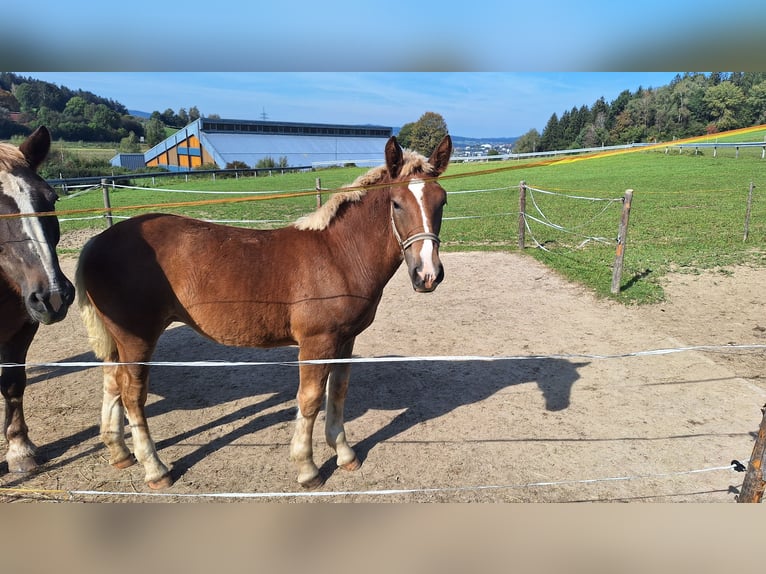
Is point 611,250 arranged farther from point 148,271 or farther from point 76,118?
point 76,118

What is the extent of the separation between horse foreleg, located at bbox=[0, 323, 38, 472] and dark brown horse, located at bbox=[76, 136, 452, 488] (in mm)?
558

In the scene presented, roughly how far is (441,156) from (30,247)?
86.5 inches

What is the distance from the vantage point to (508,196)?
22.6 metres

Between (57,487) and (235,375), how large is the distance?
176cm

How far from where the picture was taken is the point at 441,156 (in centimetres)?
258

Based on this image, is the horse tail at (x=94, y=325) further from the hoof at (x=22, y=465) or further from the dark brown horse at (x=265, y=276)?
the hoof at (x=22, y=465)

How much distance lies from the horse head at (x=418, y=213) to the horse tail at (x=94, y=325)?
1865mm

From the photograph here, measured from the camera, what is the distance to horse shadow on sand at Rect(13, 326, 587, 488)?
340 cm

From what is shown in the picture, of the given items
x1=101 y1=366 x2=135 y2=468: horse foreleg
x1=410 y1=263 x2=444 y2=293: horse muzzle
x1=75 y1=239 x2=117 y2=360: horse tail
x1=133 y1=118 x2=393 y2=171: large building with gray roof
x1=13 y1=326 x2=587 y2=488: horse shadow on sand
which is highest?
x1=133 y1=118 x2=393 y2=171: large building with gray roof

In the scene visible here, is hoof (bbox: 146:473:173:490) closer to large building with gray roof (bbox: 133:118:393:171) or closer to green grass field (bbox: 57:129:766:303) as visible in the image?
green grass field (bbox: 57:129:766:303)

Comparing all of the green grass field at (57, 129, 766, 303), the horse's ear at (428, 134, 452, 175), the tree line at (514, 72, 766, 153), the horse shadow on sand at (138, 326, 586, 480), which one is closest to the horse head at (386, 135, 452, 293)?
the horse's ear at (428, 134, 452, 175)

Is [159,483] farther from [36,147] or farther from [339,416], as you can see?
[36,147]

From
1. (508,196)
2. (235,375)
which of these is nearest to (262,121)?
(508,196)

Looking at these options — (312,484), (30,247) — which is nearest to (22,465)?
(30,247)
